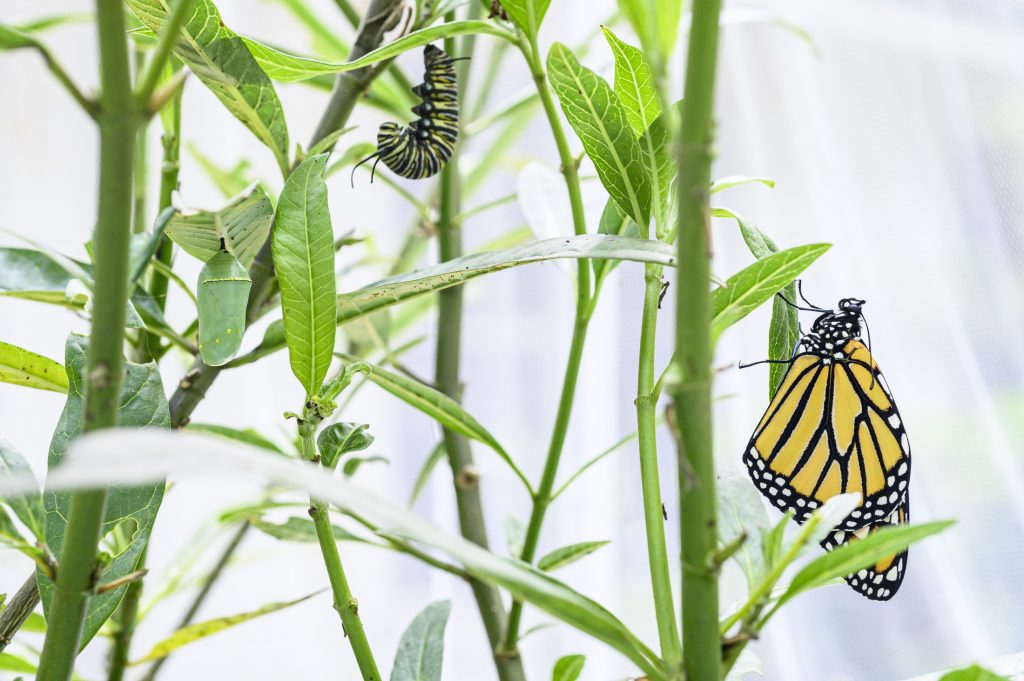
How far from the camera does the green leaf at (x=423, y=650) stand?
353mm

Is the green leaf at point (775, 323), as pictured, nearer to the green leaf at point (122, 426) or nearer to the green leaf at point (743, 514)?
the green leaf at point (743, 514)

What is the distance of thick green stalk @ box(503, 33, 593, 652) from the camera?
13.7 inches

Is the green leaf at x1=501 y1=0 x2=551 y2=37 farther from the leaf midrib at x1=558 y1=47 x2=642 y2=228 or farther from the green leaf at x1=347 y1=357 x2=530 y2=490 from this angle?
the green leaf at x1=347 y1=357 x2=530 y2=490

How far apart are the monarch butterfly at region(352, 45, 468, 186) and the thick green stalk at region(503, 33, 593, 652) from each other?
57 mm

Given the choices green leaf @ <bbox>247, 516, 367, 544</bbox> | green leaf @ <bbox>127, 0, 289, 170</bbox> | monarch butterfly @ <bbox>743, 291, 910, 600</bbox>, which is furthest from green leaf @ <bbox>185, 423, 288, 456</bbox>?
monarch butterfly @ <bbox>743, 291, 910, 600</bbox>

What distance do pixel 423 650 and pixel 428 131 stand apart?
0.84 feet

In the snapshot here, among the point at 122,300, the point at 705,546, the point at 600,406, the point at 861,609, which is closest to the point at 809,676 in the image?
the point at 861,609

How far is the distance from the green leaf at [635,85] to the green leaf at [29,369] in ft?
0.85

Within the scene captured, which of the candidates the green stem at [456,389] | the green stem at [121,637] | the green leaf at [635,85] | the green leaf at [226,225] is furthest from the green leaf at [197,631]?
the green leaf at [635,85]

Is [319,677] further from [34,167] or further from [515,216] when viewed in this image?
[34,167]

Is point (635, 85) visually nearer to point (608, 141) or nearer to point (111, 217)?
point (608, 141)

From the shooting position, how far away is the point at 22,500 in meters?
0.25

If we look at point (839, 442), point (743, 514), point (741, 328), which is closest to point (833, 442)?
point (839, 442)

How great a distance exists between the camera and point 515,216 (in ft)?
4.00
